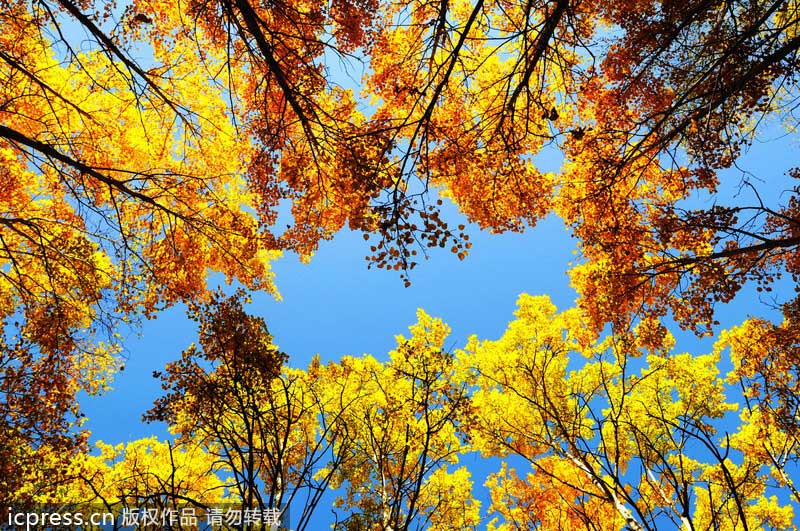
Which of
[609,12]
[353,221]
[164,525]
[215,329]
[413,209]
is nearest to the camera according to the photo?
[164,525]

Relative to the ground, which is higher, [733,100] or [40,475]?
[733,100]

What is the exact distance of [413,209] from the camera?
4.30 meters

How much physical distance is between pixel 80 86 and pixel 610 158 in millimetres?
11509

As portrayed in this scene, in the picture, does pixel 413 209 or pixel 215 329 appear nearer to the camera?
pixel 413 209

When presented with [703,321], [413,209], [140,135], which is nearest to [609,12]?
[703,321]

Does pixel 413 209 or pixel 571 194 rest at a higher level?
pixel 571 194

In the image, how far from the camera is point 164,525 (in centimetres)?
259

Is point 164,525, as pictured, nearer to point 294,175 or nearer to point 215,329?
point 215,329

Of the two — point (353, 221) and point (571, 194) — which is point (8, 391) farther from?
point (571, 194)

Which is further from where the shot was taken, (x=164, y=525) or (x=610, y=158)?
(x=610, y=158)

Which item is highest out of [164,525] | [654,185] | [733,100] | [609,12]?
[609,12]

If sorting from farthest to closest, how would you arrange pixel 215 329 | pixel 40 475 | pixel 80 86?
pixel 80 86
pixel 40 475
pixel 215 329

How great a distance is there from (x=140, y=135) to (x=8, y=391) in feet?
22.1

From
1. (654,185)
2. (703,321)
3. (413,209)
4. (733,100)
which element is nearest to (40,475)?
(413,209)
